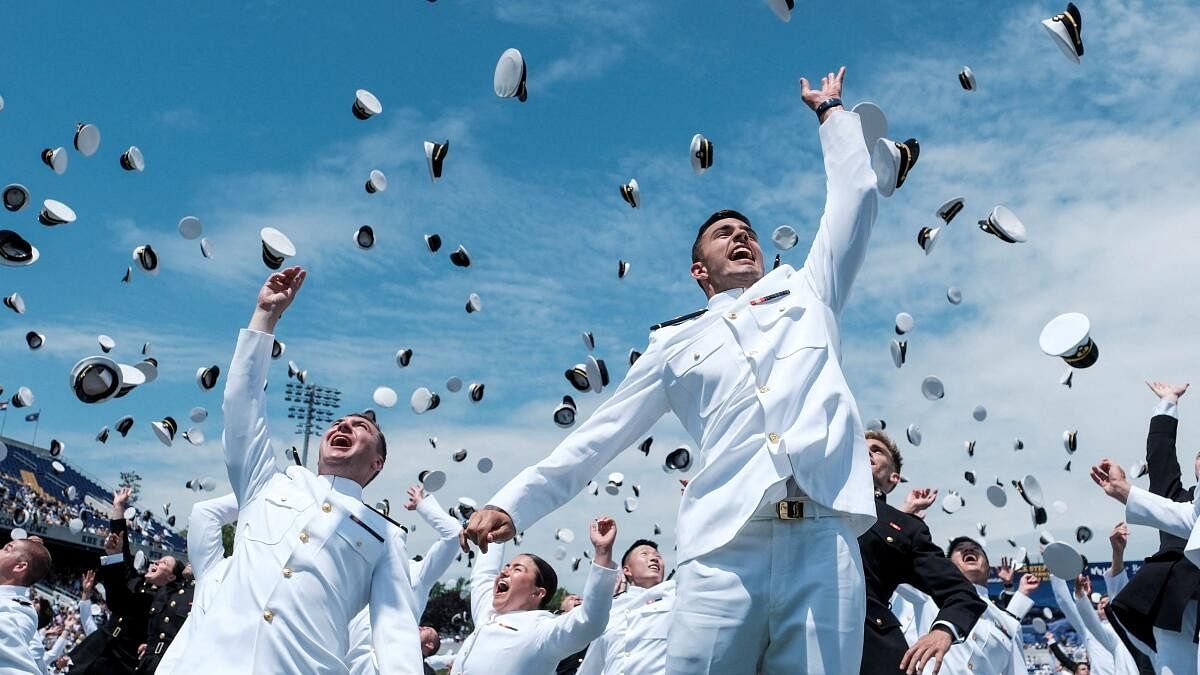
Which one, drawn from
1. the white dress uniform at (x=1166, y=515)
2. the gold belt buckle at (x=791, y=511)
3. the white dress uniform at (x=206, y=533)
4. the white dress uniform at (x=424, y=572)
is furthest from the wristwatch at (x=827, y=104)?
the white dress uniform at (x=424, y=572)

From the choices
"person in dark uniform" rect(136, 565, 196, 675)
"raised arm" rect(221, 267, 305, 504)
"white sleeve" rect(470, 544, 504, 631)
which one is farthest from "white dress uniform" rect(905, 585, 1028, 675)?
"person in dark uniform" rect(136, 565, 196, 675)

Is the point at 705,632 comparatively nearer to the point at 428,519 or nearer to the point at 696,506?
the point at 696,506

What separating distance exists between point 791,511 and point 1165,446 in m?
5.74

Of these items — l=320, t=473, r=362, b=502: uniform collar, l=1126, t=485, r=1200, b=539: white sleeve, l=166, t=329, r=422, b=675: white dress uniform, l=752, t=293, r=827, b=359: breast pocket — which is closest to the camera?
l=752, t=293, r=827, b=359: breast pocket

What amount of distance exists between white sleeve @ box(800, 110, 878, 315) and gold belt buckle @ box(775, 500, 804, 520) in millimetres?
886

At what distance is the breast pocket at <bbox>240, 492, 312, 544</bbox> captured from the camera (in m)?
4.82

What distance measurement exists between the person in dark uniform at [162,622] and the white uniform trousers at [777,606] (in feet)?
28.9

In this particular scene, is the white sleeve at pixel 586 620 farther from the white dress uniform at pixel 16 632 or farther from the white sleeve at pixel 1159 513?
the white dress uniform at pixel 16 632

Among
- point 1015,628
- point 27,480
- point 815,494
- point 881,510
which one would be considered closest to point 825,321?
point 815,494

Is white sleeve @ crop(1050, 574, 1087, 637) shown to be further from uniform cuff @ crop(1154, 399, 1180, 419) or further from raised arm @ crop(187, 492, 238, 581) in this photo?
raised arm @ crop(187, 492, 238, 581)

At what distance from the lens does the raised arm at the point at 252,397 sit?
495cm

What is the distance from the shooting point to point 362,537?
4984 millimetres

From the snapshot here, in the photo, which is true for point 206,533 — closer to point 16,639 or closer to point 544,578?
point 16,639

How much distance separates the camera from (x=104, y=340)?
13367 mm
